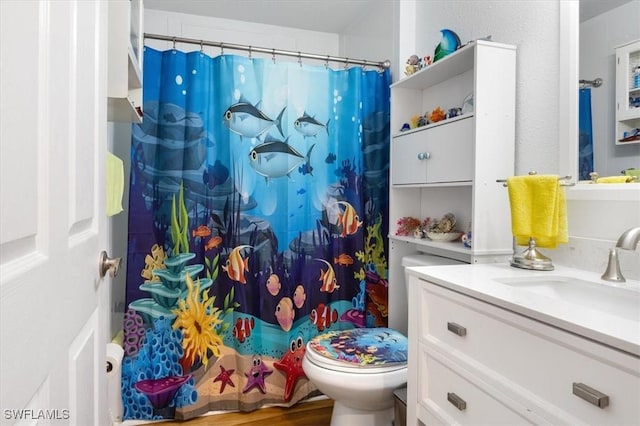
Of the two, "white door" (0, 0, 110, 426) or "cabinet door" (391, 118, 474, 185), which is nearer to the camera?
"white door" (0, 0, 110, 426)

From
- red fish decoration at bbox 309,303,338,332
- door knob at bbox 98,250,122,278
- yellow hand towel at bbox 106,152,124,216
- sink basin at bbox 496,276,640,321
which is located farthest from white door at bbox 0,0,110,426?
red fish decoration at bbox 309,303,338,332

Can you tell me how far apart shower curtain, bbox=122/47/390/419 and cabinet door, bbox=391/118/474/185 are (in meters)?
0.27

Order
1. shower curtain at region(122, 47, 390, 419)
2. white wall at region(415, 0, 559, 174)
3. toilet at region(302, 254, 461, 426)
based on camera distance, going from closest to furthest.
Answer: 1. white wall at region(415, 0, 559, 174)
2. toilet at region(302, 254, 461, 426)
3. shower curtain at region(122, 47, 390, 419)

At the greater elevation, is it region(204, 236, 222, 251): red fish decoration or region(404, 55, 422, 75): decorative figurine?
region(404, 55, 422, 75): decorative figurine

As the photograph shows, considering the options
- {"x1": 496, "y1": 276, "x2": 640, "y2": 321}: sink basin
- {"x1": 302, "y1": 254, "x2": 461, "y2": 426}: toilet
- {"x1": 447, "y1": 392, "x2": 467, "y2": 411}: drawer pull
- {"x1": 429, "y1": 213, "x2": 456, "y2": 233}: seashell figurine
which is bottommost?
{"x1": 302, "y1": 254, "x2": 461, "y2": 426}: toilet

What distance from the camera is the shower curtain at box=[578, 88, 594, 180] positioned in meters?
1.24

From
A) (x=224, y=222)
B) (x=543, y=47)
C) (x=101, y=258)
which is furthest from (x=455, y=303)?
(x=224, y=222)

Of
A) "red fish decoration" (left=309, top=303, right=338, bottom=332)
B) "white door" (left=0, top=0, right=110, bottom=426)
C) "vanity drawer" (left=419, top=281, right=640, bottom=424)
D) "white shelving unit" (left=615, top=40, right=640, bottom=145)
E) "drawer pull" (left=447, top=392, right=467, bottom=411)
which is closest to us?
"white door" (left=0, top=0, right=110, bottom=426)

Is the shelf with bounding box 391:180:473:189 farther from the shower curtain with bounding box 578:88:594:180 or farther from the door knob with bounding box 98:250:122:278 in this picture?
the door knob with bounding box 98:250:122:278

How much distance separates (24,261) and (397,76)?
201 cm

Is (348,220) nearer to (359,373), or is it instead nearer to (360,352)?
(360,352)

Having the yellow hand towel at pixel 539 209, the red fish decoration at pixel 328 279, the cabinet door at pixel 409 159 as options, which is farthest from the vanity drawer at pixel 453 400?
the red fish decoration at pixel 328 279

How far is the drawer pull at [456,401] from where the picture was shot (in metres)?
0.97

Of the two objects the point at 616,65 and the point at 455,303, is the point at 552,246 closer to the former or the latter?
the point at 455,303
